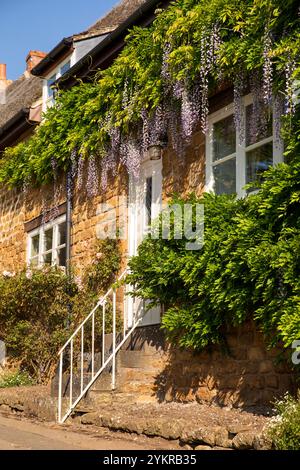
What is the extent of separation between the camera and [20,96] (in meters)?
16.6

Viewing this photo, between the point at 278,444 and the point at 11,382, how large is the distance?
6.50m

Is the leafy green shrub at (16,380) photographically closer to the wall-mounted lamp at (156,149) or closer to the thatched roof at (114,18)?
the wall-mounted lamp at (156,149)

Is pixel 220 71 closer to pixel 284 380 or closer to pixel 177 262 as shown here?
pixel 177 262

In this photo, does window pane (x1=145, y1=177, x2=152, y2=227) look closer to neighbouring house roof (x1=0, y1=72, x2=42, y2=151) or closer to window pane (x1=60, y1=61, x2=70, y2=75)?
window pane (x1=60, y1=61, x2=70, y2=75)

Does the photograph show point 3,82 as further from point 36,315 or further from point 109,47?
point 36,315

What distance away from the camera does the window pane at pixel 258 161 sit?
7418 mm

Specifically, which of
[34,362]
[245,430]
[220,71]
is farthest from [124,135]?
[245,430]

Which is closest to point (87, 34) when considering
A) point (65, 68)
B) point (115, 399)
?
point (65, 68)

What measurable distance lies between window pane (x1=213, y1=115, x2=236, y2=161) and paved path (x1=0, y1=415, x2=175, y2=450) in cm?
312

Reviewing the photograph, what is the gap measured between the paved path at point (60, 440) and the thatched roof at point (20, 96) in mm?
7941

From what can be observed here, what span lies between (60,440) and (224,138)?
355cm

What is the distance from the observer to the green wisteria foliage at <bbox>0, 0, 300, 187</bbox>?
693cm

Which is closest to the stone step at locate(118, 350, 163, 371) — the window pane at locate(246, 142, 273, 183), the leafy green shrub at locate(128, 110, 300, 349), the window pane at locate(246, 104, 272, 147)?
the leafy green shrub at locate(128, 110, 300, 349)

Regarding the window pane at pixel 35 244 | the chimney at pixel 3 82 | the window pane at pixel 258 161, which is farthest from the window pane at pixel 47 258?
the chimney at pixel 3 82
